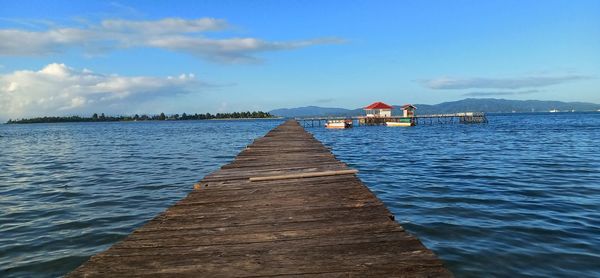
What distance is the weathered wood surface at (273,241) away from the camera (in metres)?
3.30

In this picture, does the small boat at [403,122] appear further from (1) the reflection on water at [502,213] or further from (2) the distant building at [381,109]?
(1) the reflection on water at [502,213]

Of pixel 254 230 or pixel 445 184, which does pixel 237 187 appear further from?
pixel 445 184

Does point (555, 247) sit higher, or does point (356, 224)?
point (356, 224)

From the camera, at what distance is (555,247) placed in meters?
6.68

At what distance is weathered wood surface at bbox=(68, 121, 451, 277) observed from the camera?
3302 mm

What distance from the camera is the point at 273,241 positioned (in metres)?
4.00

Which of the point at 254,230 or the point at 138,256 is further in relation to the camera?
the point at 254,230

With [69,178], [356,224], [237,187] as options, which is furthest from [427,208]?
[69,178]

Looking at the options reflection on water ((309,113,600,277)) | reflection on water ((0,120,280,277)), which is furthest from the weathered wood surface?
reflection on water ((0,120,280,277))

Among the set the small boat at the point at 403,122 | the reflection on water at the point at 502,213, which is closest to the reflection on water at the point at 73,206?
the reflection on water at the point at 502,213

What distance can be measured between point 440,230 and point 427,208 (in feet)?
5.85

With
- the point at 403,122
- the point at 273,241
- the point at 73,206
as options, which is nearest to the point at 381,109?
the point at 403,122

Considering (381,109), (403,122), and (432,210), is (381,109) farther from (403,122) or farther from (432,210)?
(432,210)

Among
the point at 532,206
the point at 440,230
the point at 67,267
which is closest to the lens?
the point at 67,267
